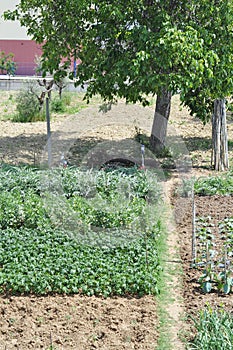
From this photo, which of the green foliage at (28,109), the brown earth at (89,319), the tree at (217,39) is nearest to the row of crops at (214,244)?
the brown earth at (89,319)

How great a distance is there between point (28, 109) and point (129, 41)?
486 centimetres

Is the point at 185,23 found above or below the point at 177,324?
above

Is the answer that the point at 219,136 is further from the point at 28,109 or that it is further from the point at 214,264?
the point at 28,109

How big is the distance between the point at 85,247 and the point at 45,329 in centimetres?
163

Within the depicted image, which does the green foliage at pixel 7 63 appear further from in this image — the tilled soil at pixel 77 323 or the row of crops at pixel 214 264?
the tilled soil at pixel 77 323

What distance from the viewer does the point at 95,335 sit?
18.1ft

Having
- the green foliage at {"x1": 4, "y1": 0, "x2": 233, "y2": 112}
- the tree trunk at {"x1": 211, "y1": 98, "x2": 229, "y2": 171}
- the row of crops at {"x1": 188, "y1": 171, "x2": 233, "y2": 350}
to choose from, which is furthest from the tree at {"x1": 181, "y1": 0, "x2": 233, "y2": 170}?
the row of crops at {"x1": 188, "y1": 171, "x2": 233, "y2": 350}

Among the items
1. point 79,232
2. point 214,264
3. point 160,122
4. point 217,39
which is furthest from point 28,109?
point 214,264

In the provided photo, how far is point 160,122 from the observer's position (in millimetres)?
12156

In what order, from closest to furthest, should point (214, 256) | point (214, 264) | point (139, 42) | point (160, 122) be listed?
point (214, 264)
point (214, 256)
point (139, 42)
point (160, 122)

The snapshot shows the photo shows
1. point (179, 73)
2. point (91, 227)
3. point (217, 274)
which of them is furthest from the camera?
point (179, 73)

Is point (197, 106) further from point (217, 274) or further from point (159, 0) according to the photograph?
point (217, 274)

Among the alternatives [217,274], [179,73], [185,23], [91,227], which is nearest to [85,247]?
[91,227]

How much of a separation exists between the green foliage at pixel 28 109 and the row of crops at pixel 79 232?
481 centimetres
